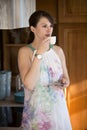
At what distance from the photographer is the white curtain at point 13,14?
1722 millimetres

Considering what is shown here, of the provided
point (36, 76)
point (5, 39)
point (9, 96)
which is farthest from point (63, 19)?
point (36, 76)

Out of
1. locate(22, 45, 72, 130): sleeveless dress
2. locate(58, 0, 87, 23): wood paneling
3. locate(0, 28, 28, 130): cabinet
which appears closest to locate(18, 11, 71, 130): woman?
locate(22, 45, 72, 130): sleeveless dress

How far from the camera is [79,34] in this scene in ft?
8.87

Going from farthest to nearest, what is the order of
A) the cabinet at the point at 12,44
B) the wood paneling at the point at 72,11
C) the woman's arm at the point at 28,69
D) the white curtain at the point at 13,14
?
the cabinet at the point at 12,44
the wood paneling at the point at 72,11
the white curtain at the point at 13,14
the woman's arm at the point at 28,69

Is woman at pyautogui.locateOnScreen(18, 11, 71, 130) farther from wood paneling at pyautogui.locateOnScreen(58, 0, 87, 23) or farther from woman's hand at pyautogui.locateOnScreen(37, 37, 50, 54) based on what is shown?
wood paneling at pyautogui.locateOnScreen(58, 0, 87, 23)

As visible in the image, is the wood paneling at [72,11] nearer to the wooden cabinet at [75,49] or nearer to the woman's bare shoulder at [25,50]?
the wooden cabinet at [75,49]

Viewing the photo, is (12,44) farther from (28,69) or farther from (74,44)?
(28,69)

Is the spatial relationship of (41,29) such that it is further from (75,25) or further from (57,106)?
(75,25)

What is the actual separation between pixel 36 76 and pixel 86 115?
5.38 feet

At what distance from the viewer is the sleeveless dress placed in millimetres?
1458

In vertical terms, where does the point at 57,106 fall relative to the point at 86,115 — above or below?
above

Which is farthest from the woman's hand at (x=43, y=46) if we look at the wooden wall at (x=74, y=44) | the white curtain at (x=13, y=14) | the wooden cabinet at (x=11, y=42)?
the wooden cabinet at (x=11, y=42)

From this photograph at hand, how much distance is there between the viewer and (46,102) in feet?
4.79

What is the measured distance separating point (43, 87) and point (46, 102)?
8 cm
